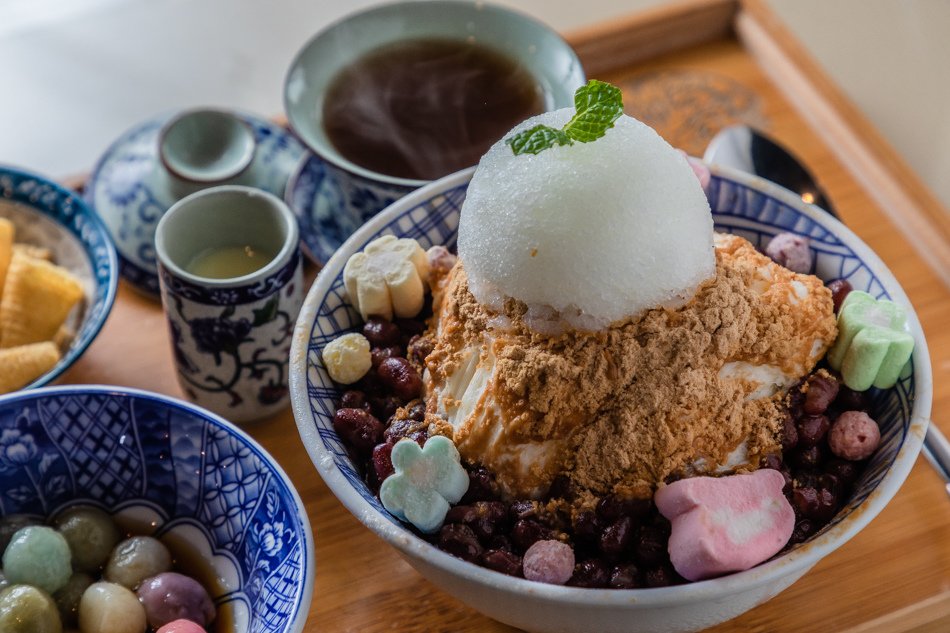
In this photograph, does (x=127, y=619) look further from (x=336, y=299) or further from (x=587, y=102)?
(x=587, y=102)

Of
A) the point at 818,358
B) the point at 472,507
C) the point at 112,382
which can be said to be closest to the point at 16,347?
the point at 112,382

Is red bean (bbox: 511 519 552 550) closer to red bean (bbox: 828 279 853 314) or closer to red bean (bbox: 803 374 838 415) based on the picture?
red bean (bbox: 803 374 838 415)

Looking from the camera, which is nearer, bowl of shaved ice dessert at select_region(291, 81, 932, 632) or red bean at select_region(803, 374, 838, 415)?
bowl of shaved ice dessert at select_region(291, 81, 932, 632)

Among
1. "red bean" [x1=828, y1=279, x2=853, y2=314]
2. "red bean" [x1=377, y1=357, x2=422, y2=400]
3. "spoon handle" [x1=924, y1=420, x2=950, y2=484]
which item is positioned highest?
"red bean" [x1=377, y1=357, x2=422, y2=400]

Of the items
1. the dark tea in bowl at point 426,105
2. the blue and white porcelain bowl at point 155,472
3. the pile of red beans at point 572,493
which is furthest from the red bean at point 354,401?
the dark tea in bowl at point 426,105

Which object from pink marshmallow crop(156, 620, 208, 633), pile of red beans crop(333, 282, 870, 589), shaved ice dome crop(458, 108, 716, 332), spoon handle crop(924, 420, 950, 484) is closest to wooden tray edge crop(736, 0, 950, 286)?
spoon handle crop(924, 420, 950, 484)

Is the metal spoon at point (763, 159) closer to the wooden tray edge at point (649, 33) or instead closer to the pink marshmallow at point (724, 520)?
the wooden tray edge at point (649, 33)
